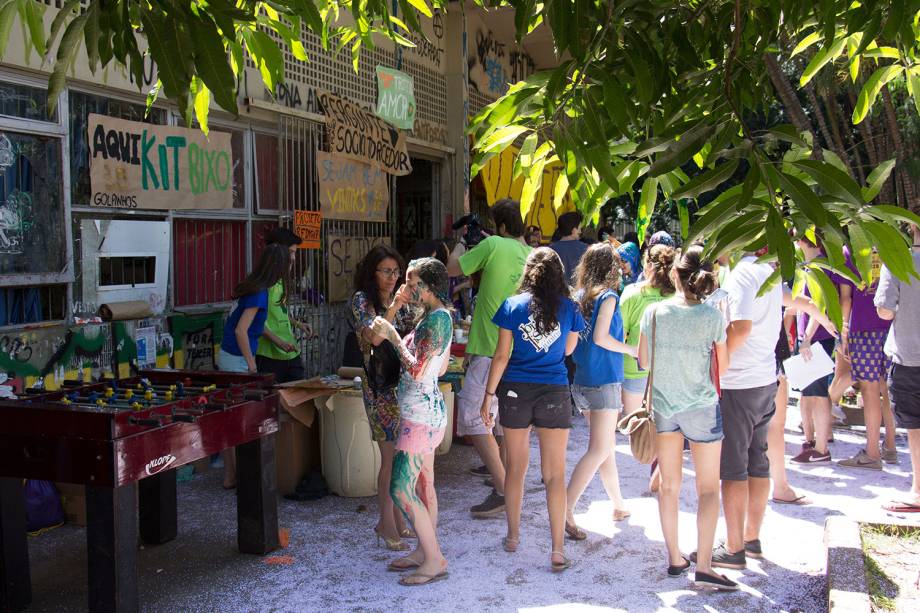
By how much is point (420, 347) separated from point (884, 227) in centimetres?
317

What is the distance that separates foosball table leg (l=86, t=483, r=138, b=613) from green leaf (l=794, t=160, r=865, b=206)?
3438 millimetres

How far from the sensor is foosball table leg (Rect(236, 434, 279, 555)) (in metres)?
5.39

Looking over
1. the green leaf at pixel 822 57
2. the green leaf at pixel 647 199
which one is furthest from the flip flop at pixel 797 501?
the green leaf at pixel 647 199

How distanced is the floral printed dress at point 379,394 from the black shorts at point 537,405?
2.21ft

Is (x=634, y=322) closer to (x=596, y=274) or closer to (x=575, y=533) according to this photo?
(x=596, y=274)

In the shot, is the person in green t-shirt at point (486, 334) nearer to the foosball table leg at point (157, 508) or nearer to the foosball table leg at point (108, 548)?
the foosball table leg at point (157, 508)

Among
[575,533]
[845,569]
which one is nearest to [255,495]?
[575,533]

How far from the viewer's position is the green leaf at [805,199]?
1.87 meters

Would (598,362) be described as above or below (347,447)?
above

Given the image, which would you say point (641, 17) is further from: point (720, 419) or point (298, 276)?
point (298, 276)

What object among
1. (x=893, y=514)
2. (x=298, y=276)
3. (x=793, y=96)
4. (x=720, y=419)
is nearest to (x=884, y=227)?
(x=720, y=419)

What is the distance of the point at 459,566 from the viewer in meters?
5.34

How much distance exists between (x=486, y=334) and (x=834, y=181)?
4470 mm

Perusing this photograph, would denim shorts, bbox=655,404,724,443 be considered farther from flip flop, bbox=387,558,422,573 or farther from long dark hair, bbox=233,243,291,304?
long dark hair, bbox=233,243,291,304
